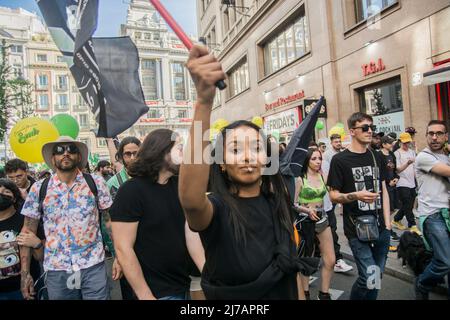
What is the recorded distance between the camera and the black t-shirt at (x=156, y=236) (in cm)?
208

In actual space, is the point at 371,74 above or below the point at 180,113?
below

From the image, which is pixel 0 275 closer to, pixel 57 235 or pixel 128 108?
pixel 57 235

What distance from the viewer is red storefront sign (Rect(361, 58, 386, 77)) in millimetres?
9645

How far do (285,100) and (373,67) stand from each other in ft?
16.8

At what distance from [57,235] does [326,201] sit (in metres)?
3.40

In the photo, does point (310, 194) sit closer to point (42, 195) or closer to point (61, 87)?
point (42, 195)

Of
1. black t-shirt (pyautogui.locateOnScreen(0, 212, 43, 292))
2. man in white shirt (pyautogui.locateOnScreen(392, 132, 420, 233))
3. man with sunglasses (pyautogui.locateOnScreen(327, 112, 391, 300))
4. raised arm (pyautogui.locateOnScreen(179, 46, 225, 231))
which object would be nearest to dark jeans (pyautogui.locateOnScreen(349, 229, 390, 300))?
man with sunglasses (pyautogui.locateOnScreen(327, 112, 391, 300))

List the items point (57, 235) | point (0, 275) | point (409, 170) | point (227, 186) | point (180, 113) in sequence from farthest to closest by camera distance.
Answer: point (180, 113)
point (409, 170)
point (0, 275)
point (57, 235)
point (227, 186)

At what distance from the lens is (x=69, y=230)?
268 cm

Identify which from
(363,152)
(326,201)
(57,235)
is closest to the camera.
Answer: (57,235)

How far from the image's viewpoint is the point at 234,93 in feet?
74.2

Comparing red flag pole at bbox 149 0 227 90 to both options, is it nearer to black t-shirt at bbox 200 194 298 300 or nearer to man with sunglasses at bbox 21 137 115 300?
black t-shirt at bbox 200 194 298 300


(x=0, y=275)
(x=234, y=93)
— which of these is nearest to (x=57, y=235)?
(x=0, y=275)

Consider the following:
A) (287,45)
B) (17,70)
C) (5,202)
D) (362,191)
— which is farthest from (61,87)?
(362,191)
